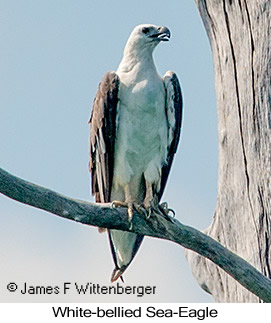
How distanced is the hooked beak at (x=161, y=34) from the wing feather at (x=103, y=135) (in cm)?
55

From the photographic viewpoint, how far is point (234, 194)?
20.1 ft

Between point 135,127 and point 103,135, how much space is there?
28cm

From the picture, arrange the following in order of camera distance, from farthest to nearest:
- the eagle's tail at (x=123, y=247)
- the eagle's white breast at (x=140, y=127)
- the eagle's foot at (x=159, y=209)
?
the eagle's tail at (x=123, y=247), the eagle's white breast at (x=140, y=127), the eagle's foot at (x=159, y=209)

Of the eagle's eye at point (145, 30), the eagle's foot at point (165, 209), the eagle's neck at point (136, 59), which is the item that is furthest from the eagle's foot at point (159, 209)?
the eagle's eye at point (145, 30)

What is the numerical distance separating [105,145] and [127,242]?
920 millimetres

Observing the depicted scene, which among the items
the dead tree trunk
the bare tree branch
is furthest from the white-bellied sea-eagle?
the bare tree branch

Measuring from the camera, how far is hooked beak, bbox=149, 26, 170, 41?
21.7 feet

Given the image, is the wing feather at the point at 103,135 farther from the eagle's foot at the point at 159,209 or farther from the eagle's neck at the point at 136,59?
the eagle's foot at the point at 159,209

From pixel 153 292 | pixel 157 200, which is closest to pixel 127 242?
pixel 157 200

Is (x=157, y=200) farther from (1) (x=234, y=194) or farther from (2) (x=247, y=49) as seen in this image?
(2) (x=247, y=49)

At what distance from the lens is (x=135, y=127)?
6.28m

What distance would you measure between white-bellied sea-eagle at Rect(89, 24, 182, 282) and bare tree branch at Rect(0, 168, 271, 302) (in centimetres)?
71

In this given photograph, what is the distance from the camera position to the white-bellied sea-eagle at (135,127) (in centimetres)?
630

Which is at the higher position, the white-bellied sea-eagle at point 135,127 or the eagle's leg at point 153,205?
the white-bellied sea-eagle at point 135,127
